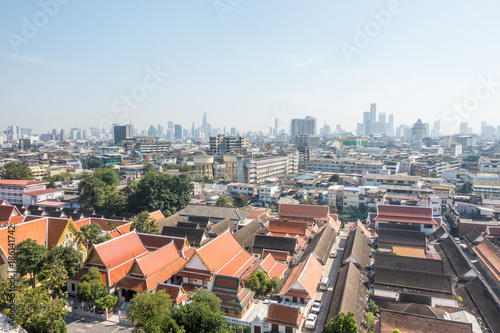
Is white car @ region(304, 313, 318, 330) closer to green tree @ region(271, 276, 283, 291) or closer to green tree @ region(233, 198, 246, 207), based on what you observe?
green tree @ region(271, 276, 283, 291)

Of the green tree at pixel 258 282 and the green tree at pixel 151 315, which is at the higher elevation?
the green tree at pixel 151 315

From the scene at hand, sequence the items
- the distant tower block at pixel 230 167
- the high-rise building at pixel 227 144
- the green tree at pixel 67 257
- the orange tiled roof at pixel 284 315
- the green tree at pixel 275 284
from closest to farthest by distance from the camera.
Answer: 1. the orange tiled roof at pixel 284 315
2. the green tree at pixel 67 257
3. the green tree at pixel 275 284
4. the distant tower block at pixel 230 167
5. the high-rise building at pixel 227 144

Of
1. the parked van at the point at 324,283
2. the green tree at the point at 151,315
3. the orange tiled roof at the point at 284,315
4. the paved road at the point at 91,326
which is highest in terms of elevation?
the green tree at the point at 151,315

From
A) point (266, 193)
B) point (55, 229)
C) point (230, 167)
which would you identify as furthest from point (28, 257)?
point (230, 167)

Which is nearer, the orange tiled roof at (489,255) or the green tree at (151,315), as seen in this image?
the green tree at (151,315)

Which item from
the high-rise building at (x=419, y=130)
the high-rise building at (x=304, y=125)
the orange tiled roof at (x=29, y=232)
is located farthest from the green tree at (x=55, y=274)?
the high-rise building at (x=419, y=130)

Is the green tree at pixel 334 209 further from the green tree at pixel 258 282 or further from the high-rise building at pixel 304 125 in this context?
the high-rise building at pixel 304 125

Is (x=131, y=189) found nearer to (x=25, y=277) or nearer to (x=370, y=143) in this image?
(x=25, y=277)

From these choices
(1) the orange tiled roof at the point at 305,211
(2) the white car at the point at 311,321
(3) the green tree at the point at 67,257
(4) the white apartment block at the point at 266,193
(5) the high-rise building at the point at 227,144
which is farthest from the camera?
(5) the high-rise building at the point at 227,144
